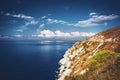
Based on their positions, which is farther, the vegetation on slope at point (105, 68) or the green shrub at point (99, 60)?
the green shrub at point (99, 60)

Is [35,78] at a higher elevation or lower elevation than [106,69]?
lower

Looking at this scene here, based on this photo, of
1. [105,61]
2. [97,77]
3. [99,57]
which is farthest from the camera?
[99,57]

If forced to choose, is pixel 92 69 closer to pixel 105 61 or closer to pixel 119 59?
pixel 105 61

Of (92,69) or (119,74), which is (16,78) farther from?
(119,74)

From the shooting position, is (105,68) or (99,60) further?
(99,60)

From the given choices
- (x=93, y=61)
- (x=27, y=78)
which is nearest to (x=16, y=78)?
(x=27, y=78)

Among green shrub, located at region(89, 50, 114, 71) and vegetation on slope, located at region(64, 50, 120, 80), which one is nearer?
vegetation on slope, located at region(64, 50, 120, 80)

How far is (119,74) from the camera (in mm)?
37406

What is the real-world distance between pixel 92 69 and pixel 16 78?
192 feet

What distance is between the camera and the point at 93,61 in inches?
2019

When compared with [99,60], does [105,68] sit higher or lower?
lower

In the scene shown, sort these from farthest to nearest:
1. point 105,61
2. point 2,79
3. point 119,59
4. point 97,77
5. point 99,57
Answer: point 2,79 → point 99,57 → point 105,61 → point 119,59 → point 97,77

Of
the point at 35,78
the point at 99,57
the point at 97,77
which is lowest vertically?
the point at 35,78

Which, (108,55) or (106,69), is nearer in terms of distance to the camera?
(106,69)
